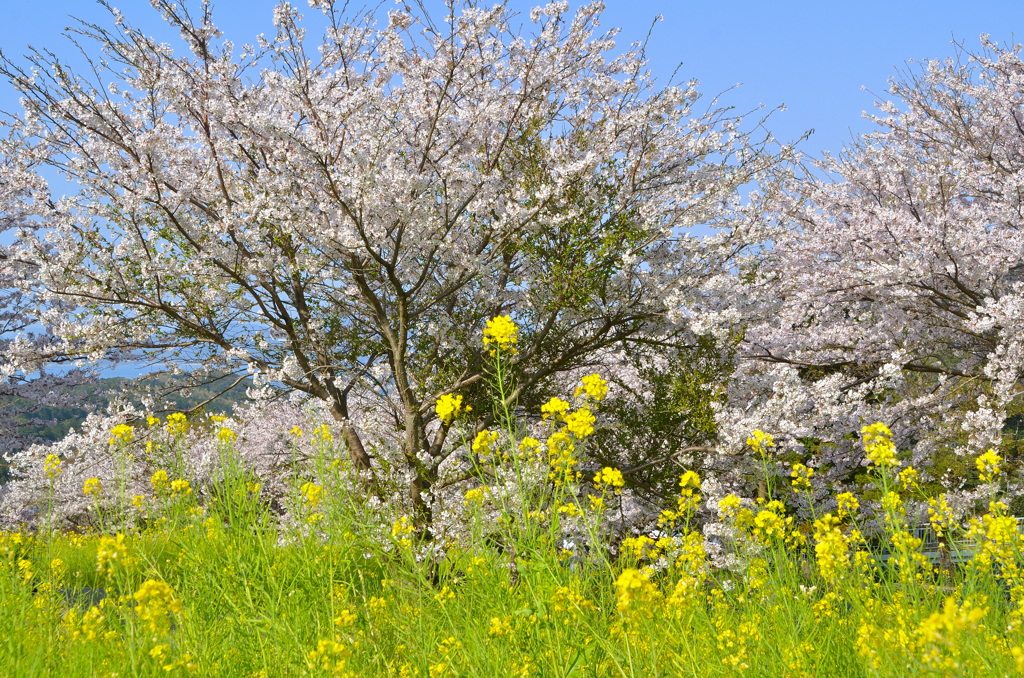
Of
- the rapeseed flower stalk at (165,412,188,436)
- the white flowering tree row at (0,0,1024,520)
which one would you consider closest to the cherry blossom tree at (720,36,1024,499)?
the white flowering tree row at (0,0,1024,520)

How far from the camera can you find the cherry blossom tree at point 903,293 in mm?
8047

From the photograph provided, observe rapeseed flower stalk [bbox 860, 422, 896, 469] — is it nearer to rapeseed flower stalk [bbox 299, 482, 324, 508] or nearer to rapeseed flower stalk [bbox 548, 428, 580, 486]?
rapeseed flower stalk [bbox 548, 428, 580, 486]

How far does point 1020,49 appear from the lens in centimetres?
1137

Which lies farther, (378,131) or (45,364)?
(45,364)

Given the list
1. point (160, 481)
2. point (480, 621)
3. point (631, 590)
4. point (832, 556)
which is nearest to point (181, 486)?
point (160, 481)

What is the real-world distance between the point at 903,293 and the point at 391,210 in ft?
20.5

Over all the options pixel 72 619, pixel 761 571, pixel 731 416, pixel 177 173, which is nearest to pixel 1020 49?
pixel 731 416

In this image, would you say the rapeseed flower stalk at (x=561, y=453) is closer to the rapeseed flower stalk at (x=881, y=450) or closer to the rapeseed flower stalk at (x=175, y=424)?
the rapeseed flower stalk at (x=881, y=450)

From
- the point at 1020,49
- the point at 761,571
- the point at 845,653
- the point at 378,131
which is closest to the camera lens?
the point at 845,653

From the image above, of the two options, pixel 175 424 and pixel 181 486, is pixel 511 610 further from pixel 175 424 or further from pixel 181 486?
pixel 175 424

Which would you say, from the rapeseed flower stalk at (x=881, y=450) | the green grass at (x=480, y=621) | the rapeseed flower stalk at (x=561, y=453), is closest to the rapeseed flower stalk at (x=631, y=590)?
the green grass at (x=480, y=621)

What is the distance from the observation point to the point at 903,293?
881 cm

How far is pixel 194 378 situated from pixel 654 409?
17.5 feet

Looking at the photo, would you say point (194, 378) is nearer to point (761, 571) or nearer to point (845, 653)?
point (761, 571)
